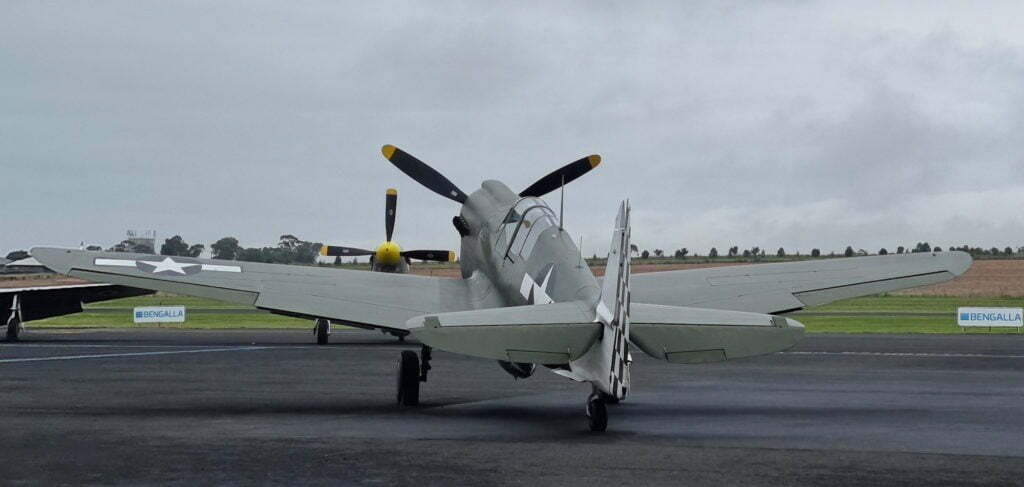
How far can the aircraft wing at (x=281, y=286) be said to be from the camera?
1580cm

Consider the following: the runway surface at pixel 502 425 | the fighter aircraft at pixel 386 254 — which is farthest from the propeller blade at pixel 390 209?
the runway surface at pixel 502 425

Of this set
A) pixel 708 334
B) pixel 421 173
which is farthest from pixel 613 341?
pixel 421 173

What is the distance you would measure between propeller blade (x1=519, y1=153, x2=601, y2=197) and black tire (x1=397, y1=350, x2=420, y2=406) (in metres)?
4.26

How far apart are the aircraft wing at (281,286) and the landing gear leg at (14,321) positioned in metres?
25.1

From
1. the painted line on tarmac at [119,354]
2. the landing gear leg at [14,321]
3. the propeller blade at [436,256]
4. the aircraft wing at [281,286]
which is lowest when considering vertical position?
the painted line on tarmac at [119,354]

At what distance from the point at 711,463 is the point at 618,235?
10.8ft

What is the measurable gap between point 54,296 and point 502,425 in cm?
3103

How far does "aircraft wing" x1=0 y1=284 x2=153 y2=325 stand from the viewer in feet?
129

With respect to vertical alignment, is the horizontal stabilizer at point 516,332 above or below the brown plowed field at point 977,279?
below

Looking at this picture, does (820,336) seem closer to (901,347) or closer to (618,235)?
(901,347)

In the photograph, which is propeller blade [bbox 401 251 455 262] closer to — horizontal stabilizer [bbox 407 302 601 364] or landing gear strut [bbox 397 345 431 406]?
landing gear strut [bbox 397 345 431 406]

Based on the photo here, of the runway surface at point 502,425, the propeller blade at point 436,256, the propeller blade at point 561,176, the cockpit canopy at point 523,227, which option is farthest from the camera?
the propeller blade at point 436,256

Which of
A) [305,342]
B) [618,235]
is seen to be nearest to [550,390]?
[618,235]

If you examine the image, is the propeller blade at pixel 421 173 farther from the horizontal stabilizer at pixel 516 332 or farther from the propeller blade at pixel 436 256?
the propeller blade at pixel 436 256
